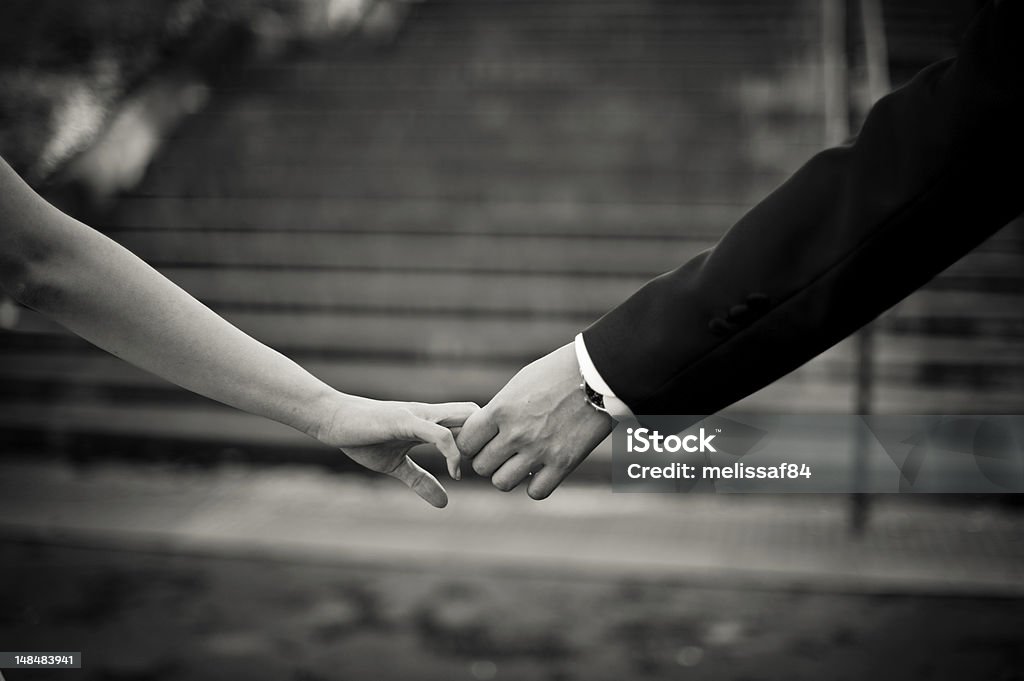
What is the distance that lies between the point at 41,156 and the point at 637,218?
426 centimetres

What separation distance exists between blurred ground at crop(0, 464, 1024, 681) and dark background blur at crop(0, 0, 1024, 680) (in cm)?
2

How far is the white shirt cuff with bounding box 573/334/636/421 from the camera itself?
76.8 inches

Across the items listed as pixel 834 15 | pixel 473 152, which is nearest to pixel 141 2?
pixel 473 152

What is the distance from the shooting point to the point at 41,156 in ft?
22.7

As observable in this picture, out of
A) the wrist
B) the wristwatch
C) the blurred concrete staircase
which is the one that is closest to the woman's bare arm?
the wrist

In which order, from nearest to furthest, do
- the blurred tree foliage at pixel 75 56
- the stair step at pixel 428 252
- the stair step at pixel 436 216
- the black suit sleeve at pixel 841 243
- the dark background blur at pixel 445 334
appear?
the black suit sleeve at pixel 841 243, the dark background blur at pixel 445 334, the stair step at pixel 428 252, the stair step at pixel 436 216, the blurred tree foliage at pixel 75 56

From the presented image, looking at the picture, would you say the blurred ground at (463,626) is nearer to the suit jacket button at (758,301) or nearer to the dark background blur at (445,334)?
the dark background blur at (445,334)

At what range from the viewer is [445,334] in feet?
19.6

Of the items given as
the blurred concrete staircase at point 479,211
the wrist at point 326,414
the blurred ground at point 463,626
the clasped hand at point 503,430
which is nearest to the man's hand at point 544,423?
the clasped hand at point 503,430

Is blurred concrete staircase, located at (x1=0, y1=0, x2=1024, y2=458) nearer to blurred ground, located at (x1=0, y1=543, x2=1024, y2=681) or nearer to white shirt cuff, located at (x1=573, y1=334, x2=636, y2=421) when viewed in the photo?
blurred ground, located at (x1=0, y1=543, x2=1024, y2=681)

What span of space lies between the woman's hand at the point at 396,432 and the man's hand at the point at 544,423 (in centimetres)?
9

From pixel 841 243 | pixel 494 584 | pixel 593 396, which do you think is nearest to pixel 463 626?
pixel 494 584

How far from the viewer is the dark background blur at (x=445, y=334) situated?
361 cm

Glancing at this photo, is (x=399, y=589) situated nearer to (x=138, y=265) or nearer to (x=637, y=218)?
(x=138, y=265)
